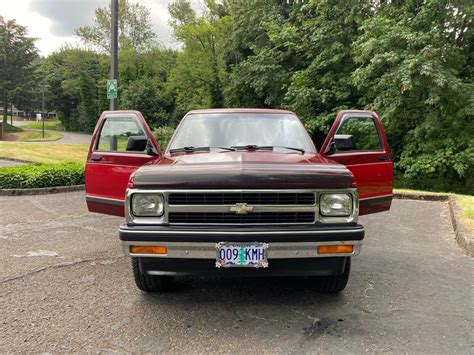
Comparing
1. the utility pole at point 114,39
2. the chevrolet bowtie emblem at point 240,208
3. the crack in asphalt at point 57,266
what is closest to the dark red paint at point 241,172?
the chevrolet bowtie emblem at point 240,208

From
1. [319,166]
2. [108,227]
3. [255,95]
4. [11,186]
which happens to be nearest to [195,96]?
[255,95]

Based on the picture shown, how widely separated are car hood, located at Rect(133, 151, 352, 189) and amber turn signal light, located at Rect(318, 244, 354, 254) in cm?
47

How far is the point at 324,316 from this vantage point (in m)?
Answer: 3.59

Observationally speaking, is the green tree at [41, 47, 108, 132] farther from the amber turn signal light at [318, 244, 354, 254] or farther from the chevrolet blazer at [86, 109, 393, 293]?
the amber turn signal light at [318, 244, 354, 254]

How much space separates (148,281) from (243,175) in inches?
55.4

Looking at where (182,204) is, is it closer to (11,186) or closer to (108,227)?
(108,227)

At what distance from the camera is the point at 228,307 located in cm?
377

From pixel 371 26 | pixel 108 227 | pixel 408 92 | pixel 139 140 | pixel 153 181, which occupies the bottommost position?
pixel 108 227

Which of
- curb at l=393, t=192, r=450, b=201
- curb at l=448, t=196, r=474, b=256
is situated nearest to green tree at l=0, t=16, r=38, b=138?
curb at l=393, t=192, r=450, b=201

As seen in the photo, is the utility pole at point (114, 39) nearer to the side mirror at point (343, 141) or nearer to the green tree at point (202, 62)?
the side mirror at point (343, 141)

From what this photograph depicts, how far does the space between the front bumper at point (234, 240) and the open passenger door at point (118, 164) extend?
4.20ft

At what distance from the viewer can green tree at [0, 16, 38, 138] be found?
61562mm

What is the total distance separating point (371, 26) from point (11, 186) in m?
12.5

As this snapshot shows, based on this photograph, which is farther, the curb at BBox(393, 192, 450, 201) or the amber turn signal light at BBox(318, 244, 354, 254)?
the curb at BBox(393, 192, 450, 201)
